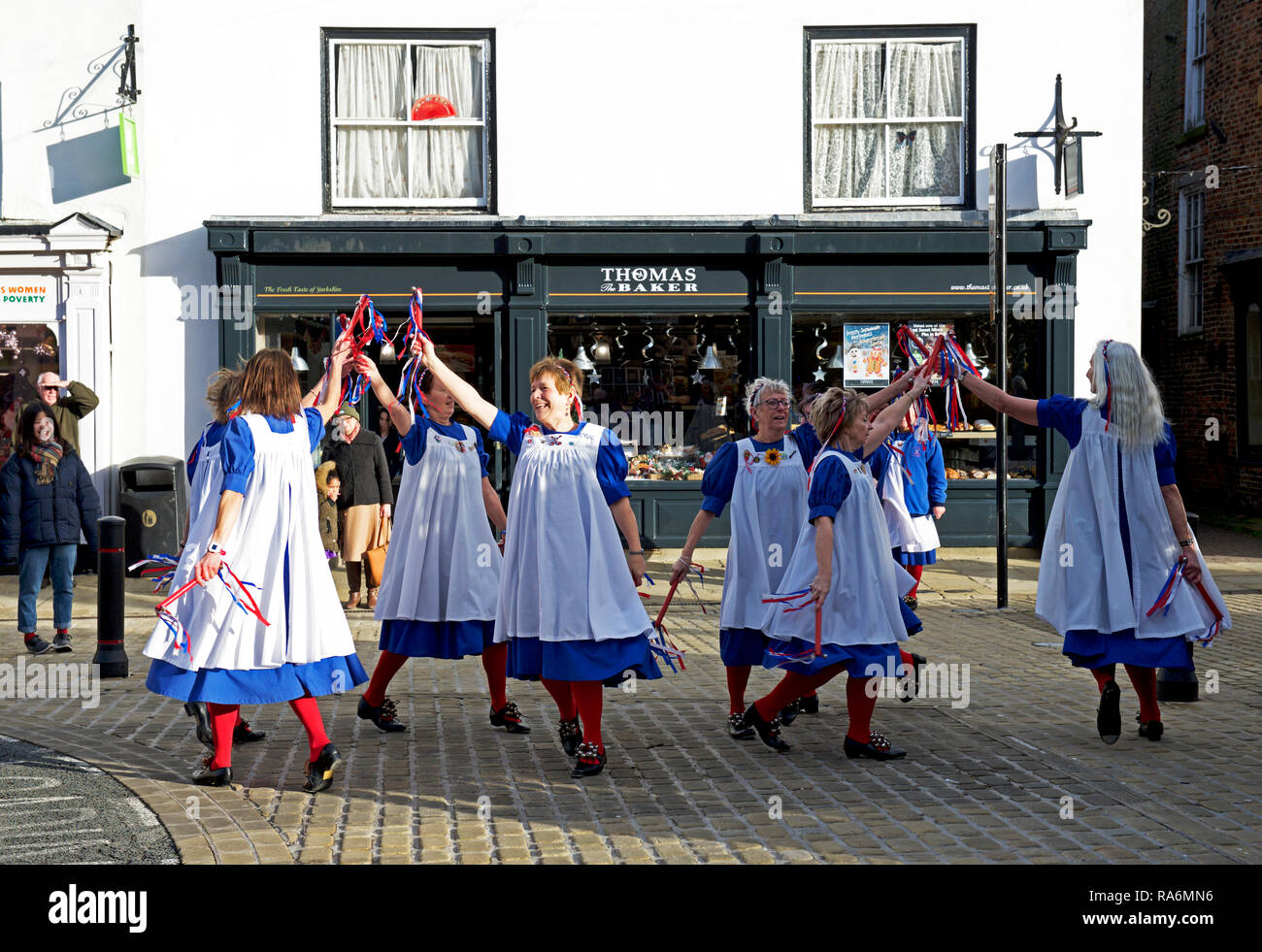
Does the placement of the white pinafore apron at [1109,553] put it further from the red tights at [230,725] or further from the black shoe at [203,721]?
the black shoe at [203,721]

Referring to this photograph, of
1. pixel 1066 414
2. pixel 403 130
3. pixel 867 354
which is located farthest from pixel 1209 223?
pixel 1066 414

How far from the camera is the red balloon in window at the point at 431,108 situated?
14.6m

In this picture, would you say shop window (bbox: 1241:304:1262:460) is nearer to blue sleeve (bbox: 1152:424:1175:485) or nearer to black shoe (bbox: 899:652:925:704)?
black shoe (bbox: 899:652:925:704)

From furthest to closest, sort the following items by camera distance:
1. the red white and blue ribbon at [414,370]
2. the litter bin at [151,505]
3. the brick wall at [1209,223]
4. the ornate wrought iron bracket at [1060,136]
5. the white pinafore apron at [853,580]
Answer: the brick wall at [1209,223]
the ornate wrought iron bracket at [1060,136]
the litter bin at [151,505]
the red white and blue ribbon at [414,370]
the white pinafore apron at [853,580]

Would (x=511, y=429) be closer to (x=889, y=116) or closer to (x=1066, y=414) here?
(x=1066, y=414)

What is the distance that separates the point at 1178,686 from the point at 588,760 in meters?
3.62

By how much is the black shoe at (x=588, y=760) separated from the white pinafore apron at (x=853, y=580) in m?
1.03

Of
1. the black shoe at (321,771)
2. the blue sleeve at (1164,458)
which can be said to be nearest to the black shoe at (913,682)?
the blue sleeve at (1164,458)

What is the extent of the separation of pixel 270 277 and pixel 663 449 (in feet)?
15.4

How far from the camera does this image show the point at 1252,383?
63.5ft

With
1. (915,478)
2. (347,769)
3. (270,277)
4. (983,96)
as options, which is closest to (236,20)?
(270,277)

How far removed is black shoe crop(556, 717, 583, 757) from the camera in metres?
6.14

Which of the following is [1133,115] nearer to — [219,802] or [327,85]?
[327,85]

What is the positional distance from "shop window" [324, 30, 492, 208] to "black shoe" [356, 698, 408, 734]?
8.83 meters
